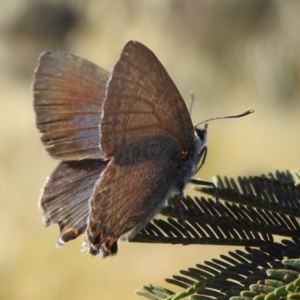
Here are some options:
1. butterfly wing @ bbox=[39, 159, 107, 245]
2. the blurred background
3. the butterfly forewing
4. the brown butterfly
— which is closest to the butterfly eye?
the brown butterfly

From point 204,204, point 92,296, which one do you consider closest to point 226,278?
point 204,204

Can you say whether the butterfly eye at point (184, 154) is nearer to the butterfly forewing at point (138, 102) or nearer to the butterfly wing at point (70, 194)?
the butterfly forewing at point (138, 102)

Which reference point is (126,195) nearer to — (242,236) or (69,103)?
(69,103)

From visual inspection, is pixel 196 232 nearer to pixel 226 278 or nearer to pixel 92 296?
pixel 226 278

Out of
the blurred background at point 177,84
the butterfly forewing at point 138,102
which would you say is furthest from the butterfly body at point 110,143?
the blurred background at point 177,84

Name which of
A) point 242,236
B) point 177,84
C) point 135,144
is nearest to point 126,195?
point 135,144

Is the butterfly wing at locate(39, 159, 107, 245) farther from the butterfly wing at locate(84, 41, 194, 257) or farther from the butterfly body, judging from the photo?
the butterfly wing at locate(84, 41, 194, 257)
